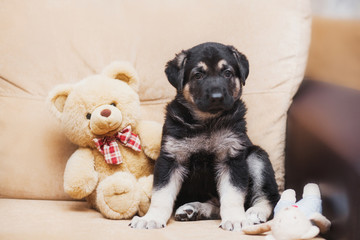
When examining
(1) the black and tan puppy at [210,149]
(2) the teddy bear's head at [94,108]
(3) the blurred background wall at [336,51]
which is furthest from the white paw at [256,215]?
(3) the blurred background wall at [336,51]

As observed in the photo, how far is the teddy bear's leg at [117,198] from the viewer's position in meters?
2.24

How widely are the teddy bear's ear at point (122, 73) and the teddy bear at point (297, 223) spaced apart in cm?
106

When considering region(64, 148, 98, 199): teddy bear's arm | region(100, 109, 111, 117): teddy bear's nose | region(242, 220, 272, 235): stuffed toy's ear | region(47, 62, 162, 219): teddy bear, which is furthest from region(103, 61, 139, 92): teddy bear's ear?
region(242, 220, 272, 235): stuffed toy's ear

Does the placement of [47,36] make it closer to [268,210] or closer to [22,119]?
[22,119]

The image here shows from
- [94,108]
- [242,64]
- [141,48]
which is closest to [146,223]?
[94,108]

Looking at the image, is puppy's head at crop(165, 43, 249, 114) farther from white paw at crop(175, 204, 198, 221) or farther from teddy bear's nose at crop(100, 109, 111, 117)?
white paw at crop(175, 204, 198, 221)

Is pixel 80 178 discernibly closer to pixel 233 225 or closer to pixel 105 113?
pixel 105 113

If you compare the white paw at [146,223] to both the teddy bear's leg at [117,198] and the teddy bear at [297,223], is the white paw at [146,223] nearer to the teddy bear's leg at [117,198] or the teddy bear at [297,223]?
the teddy bear's leg at [117,198]

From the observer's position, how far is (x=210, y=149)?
7.97 feet

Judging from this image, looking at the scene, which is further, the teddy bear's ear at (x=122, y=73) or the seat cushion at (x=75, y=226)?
the teddy bear's ear at (x=122, y=73)

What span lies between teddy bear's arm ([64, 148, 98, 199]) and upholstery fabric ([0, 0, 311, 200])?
373mm

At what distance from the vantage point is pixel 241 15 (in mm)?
2984

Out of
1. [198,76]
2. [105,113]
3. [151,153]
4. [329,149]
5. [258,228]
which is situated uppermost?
[198,76]

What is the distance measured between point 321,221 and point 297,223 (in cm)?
20
